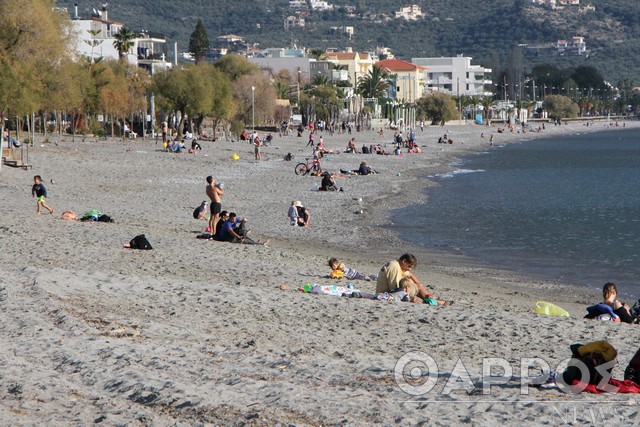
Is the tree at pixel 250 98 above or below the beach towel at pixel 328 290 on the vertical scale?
above

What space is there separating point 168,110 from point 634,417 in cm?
5134

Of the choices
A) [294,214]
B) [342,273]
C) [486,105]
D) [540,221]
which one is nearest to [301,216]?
[294,214]

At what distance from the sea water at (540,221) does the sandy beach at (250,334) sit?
176 cm

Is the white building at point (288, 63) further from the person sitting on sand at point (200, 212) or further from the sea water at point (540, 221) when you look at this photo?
the person sitting on sand at point (200, 212)

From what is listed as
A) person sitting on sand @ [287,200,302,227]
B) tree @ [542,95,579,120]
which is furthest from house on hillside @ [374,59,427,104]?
person sitting on sand @ [287,200,302,227]

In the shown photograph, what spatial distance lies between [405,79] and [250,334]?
12825 cm

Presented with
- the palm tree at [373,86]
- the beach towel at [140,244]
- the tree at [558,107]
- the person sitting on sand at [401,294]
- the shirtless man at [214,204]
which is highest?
the palm tree at [373,86]

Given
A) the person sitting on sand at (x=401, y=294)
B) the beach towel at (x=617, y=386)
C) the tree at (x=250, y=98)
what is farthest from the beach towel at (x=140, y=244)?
the tree at (x=250, y=98)

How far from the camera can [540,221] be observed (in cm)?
2928

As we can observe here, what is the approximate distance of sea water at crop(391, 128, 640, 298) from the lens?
20.3m

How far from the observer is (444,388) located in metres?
7.98

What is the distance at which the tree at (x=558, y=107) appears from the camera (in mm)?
165250

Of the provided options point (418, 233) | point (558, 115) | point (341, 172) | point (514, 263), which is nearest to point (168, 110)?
point (341, 172)

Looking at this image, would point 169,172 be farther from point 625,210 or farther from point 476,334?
point 476,334
